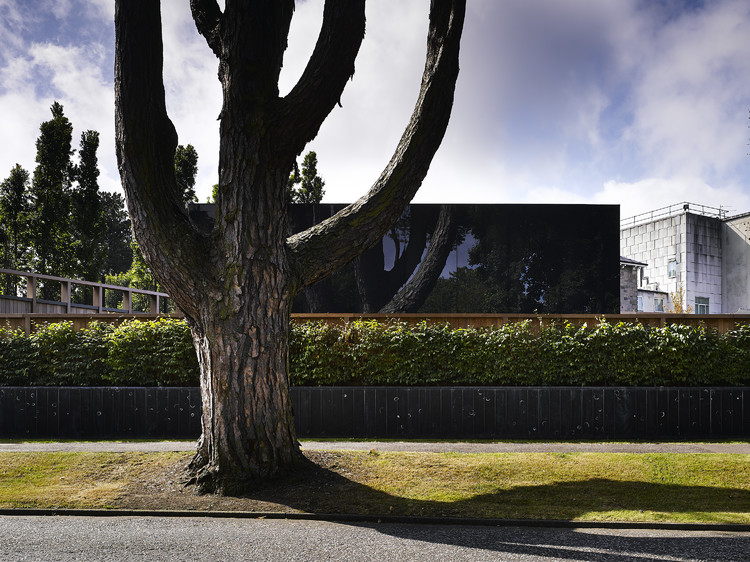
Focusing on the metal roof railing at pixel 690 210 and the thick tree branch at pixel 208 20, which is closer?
the thick tree branch at pixel 208 20

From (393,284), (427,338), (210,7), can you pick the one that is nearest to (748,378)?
(427,338)

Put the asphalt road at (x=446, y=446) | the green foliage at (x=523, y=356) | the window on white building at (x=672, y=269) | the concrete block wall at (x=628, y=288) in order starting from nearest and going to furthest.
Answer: the asphalt road at (x=446, y=446)
the green foliage at (x=523, y=356)
the concrete block wall at (x=628, y=288)
the window on white building at (x=672, y=269)

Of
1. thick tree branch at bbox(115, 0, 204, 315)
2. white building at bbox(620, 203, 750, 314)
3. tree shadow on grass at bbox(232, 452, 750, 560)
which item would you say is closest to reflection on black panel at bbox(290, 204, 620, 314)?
tree shadow on grass at bbox(232, 452, 750, 560)

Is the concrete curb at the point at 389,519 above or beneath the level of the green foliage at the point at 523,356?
beneath

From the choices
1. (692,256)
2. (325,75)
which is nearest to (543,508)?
(325,75)

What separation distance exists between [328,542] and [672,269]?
40.9 m

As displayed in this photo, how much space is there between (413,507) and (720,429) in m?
6.66

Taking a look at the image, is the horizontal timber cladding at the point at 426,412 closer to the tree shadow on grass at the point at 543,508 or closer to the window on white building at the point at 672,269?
the tree shadow on grass at the point at 543,508

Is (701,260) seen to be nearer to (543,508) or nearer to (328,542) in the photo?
(543,508)

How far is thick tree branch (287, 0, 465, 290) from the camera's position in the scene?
24.4ft

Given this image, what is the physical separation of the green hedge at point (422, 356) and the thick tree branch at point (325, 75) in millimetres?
4530

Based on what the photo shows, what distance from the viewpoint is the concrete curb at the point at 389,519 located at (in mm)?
5625

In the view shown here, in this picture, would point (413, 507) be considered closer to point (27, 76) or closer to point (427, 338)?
point (427, 338)

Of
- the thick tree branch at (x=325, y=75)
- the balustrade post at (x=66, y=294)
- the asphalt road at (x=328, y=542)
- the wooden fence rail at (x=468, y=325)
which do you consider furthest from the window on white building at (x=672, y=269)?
the asphalt road at (x=328, y=542)
